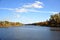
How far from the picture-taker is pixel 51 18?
970 cm

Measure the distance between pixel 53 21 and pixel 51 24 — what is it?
0.73ft

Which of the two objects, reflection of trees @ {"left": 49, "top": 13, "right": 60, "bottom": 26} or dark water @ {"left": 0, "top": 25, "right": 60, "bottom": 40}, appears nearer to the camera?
dark water @ {"left": 0, "top": 25, "right": 60, "bottom": 40}

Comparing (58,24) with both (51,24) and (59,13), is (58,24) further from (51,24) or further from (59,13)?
(59,13)

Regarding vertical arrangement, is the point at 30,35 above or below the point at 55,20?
below

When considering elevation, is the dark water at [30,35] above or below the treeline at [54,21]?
below

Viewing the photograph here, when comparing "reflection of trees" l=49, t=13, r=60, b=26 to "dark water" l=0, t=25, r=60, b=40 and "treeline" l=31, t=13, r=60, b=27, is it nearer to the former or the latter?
"treeline" l=31, t=13, r=60, b=27

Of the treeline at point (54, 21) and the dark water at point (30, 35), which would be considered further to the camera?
the treeline at point (54, 21)

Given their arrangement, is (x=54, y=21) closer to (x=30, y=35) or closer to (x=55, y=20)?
(x=55, y=20)

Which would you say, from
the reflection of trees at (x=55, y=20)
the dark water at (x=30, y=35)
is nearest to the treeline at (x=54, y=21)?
the reflection of trees at (x=55, y=20)

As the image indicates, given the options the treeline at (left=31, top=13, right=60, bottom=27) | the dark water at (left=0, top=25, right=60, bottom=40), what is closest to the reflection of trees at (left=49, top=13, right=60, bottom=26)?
the treeline at (left=31, top=13, right=60, bottom=27)

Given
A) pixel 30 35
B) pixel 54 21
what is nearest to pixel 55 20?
pixel 54 21

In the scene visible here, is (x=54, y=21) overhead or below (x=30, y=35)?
overhead

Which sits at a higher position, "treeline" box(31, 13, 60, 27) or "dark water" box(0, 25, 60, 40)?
"treeline" box(31, 13, 60, 27)

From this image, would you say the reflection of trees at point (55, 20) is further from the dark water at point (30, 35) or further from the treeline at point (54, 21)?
the dark water at point (30, 35)
